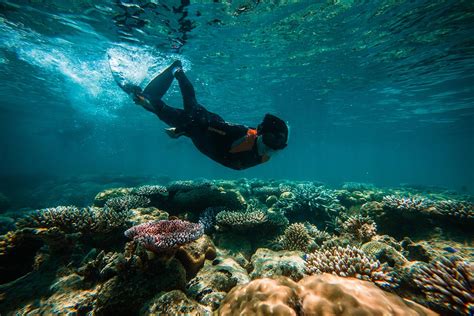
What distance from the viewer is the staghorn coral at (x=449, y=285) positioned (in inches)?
110

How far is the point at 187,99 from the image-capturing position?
24.3ft

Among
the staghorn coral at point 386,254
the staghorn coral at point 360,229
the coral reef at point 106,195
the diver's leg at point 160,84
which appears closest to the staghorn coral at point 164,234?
the staghorn coral at point 386,254

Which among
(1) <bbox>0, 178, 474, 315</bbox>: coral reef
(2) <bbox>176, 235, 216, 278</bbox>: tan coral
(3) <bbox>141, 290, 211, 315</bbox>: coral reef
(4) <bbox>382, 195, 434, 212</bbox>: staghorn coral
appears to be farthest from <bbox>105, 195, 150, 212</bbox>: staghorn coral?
(4) <bbox>382, 195, 434, 212</bbox>: staghorn coral

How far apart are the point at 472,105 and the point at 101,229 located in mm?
39654

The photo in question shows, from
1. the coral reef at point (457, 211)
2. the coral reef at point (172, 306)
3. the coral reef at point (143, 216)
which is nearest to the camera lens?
the coral reef at point (172, 306)

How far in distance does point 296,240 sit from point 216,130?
3.76 m

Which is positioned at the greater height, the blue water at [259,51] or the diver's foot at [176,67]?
the blue water at [259,51]

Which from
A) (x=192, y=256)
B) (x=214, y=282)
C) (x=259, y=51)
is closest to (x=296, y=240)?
(x=214, y=282)

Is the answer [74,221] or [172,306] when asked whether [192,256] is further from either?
[74,221]

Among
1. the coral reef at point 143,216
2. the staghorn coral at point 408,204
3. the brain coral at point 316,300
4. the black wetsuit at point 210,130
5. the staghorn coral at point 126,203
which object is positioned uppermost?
the black wetsuit at point 210,130

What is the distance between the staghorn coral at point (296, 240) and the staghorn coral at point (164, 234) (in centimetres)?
282

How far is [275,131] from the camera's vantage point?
4.79m

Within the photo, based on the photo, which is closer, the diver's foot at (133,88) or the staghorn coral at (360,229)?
the staghorn coral at (360,229)

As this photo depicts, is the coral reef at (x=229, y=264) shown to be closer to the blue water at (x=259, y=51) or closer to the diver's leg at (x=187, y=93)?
the diver's leg at (x=187, y=93)
